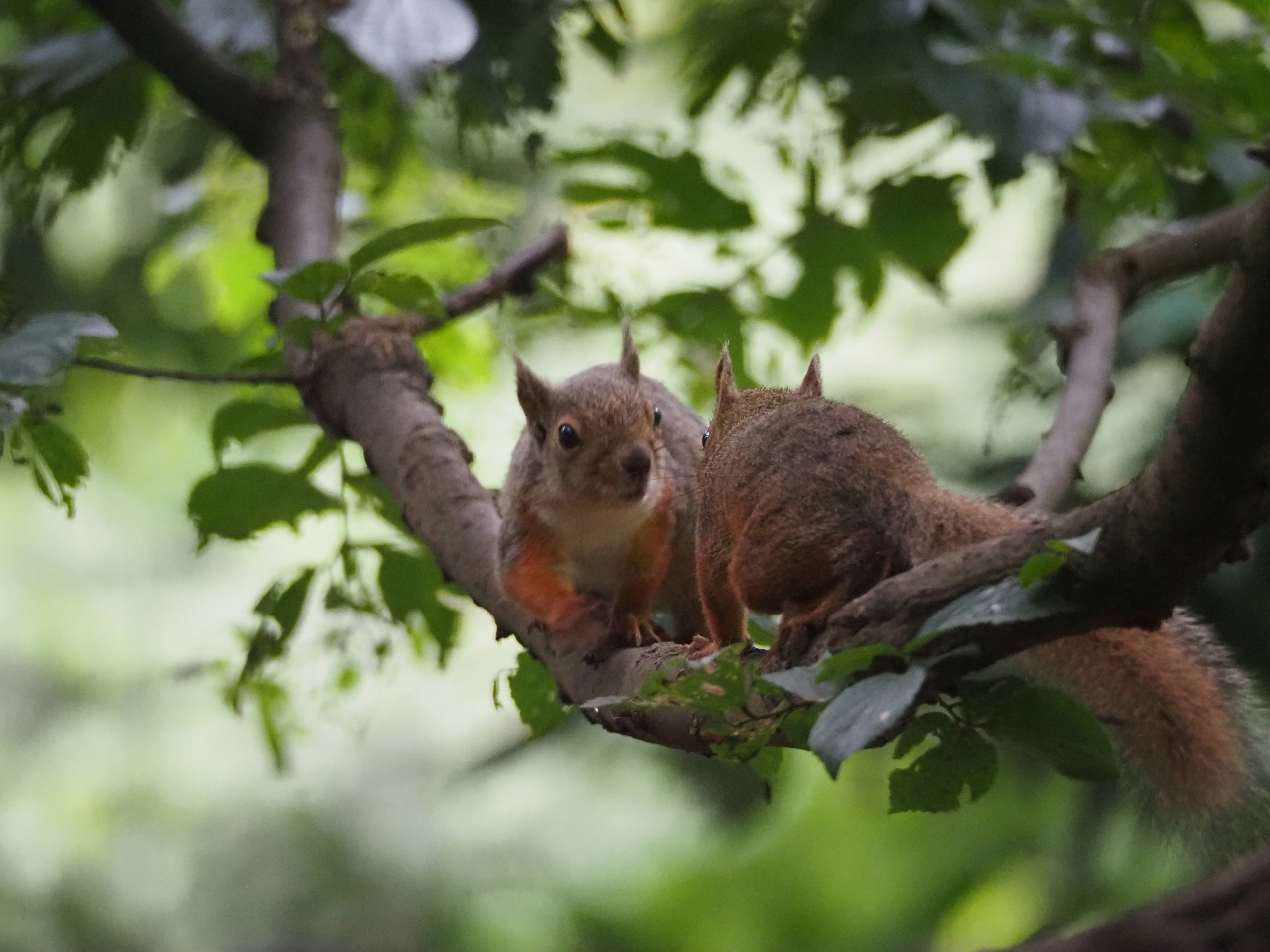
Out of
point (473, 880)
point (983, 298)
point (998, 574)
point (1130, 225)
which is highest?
point (998, 574)

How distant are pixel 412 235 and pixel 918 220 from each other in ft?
3.09

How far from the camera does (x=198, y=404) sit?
380cm

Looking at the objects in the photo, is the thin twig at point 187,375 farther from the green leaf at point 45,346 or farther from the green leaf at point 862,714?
the green leaf at point 862,714

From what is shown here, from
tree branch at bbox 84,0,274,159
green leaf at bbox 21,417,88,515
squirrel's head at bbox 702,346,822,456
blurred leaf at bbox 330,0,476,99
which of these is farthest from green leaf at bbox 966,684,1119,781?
tree branch at bbox 84,0,274,159

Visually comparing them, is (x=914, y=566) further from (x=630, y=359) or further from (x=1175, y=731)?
(x=630, y=359)

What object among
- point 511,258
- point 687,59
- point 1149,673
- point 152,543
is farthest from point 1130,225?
point 152,543

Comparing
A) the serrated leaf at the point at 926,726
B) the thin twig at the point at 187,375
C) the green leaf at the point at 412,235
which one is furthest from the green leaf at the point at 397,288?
the serrated leaf at the point at 926,726

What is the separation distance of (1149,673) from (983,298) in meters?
2.90

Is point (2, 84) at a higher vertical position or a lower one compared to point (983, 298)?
higher

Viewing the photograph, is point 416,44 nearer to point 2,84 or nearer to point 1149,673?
point 2,84

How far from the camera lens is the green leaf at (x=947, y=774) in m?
0.89

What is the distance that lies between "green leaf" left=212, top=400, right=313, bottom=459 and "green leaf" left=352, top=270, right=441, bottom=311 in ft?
1.14

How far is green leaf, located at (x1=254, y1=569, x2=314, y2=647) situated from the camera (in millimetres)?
1781

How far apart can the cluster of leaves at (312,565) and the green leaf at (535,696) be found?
A: 30 cm
